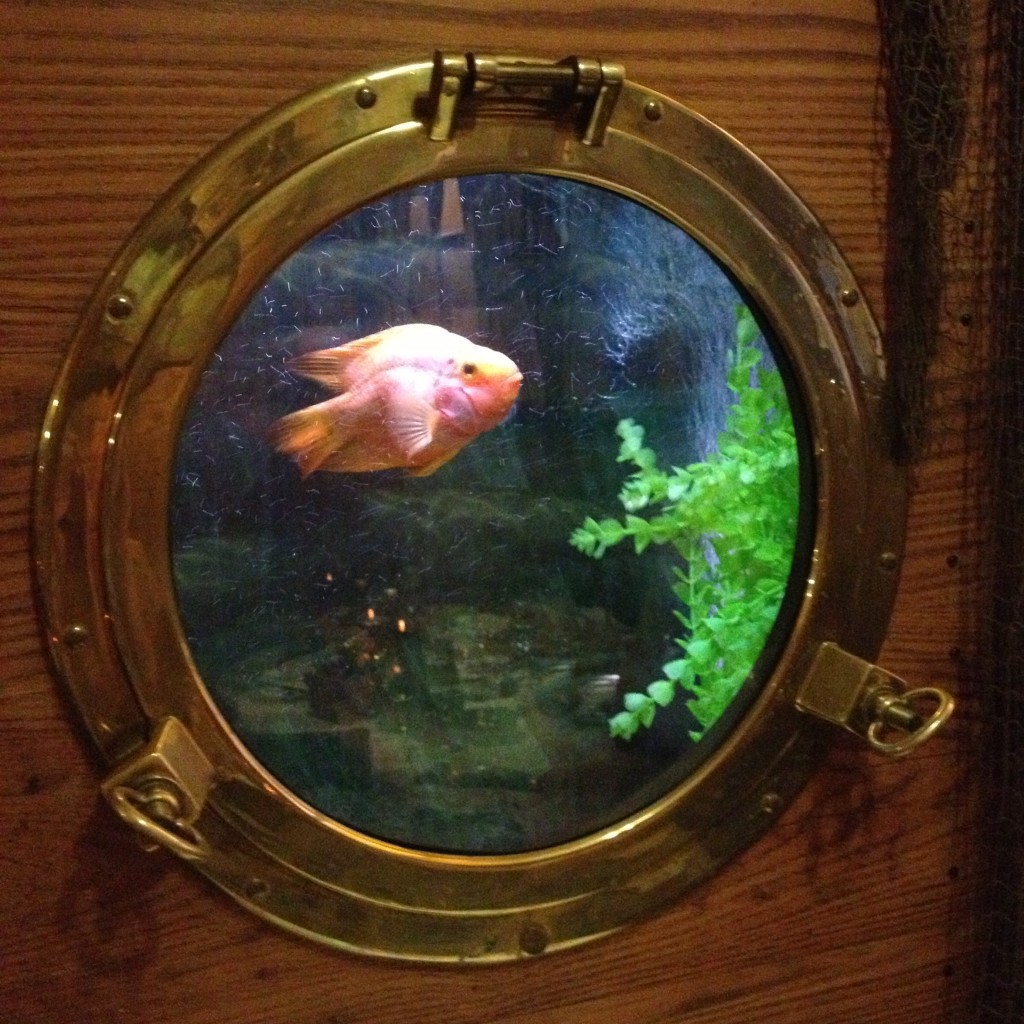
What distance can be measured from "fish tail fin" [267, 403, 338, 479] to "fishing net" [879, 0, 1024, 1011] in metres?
0.40

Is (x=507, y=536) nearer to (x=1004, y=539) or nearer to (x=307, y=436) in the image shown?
(x=307, y=436)

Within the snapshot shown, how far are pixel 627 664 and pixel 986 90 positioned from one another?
47 centimetres

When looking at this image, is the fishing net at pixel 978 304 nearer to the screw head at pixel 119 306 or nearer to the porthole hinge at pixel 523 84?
the porthole hinge at pixel 523 84

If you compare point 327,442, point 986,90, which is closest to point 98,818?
point 327,442

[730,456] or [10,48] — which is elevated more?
[10,48]

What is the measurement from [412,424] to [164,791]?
26cm

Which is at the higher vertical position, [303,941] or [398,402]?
[398,402]

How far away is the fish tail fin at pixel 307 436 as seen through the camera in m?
0.64

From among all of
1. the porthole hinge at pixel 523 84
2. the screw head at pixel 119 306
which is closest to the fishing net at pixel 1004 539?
the porthole hinge at pixel 523 84

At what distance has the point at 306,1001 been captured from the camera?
2.35 feet

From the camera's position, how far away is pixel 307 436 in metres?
0.65

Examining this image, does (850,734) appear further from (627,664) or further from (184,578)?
(184,578)

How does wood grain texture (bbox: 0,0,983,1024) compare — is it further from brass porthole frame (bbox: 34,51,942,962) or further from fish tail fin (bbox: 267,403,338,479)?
fish tail fin (bbox: 267,403,338,479)

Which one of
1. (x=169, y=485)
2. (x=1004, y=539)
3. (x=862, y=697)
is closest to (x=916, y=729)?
(x=862, y=697)
